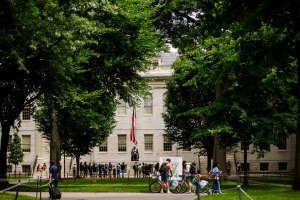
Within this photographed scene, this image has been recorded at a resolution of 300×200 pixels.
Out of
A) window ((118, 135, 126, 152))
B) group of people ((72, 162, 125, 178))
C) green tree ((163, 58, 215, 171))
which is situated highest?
green tree ((163, 58, 215, 171))

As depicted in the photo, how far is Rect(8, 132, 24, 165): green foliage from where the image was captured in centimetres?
5697

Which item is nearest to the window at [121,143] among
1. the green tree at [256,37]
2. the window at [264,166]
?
the window at [264,166]

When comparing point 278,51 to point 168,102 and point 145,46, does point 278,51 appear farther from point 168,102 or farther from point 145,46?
point 168,102

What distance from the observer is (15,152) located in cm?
5756

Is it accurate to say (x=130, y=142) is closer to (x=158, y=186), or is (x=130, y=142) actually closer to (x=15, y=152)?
(x=15, y=152)

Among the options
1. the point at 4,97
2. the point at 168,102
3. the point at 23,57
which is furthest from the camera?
the point at 168,102

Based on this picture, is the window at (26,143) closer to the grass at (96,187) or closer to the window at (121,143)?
the window at (121,143)

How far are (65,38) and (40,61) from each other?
4.68 m

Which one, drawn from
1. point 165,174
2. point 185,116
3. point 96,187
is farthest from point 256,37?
point 185,116

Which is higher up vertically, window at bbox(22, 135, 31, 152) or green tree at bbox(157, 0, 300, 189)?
green tree at bbox(157, 0, 300, 189)

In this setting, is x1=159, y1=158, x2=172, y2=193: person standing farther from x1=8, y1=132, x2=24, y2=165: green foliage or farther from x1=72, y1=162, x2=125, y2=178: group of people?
x1=8, y1=132, x2=24, y2=165: green foliage

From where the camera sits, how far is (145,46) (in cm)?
3019

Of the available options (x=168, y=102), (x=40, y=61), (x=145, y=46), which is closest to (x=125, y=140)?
(x=168, y=102)

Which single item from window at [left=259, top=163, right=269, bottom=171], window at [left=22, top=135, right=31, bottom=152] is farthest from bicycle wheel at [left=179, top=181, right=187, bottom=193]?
window at [left=22, top=135, right=31, bottom=152]
